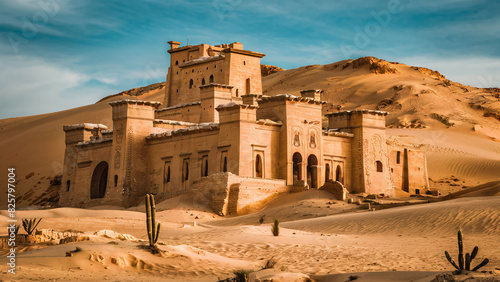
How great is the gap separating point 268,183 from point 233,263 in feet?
67.5

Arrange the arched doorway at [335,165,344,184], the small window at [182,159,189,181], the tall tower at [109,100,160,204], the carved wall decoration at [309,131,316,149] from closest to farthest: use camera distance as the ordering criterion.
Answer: the carved wall decoration at [309,131,316,149]
the small window at [182,159,189,181]
the tall tower at [109,100,160,204]
the arched doorway at [335,165,344,184]

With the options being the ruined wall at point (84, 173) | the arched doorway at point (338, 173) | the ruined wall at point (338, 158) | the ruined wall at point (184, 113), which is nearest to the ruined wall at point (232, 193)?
the ruined wall at point (338, 158)

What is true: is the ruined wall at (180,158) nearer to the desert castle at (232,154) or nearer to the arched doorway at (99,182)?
the desert castle at (232,154)

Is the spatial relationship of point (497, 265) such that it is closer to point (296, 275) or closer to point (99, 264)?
point (296, 275)

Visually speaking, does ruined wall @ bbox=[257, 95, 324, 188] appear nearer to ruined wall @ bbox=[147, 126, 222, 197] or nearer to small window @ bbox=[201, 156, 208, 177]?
ruined wall @ bbox=[147, 126, 222, 197]

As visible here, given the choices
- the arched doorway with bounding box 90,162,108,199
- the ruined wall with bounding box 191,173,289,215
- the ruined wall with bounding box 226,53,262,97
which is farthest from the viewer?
the ruined wall with bounding box 226,53,262,97

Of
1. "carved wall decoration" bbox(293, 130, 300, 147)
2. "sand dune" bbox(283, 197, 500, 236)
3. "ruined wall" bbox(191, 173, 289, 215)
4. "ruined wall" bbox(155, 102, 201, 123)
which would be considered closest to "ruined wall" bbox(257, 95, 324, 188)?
"carved wall decoration" bbox(293, 130, 300, 147)

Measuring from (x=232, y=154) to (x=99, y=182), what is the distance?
1233 cm

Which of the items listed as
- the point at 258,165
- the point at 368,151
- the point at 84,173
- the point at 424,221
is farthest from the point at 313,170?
the point at 424,221

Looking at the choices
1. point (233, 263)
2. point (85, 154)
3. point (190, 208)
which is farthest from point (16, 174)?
point (233, 263)

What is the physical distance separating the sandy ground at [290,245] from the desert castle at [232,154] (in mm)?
6057

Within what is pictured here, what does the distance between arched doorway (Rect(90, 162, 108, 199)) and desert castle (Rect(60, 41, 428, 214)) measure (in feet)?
0.22

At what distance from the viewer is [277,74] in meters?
109

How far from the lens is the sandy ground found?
676 inches
